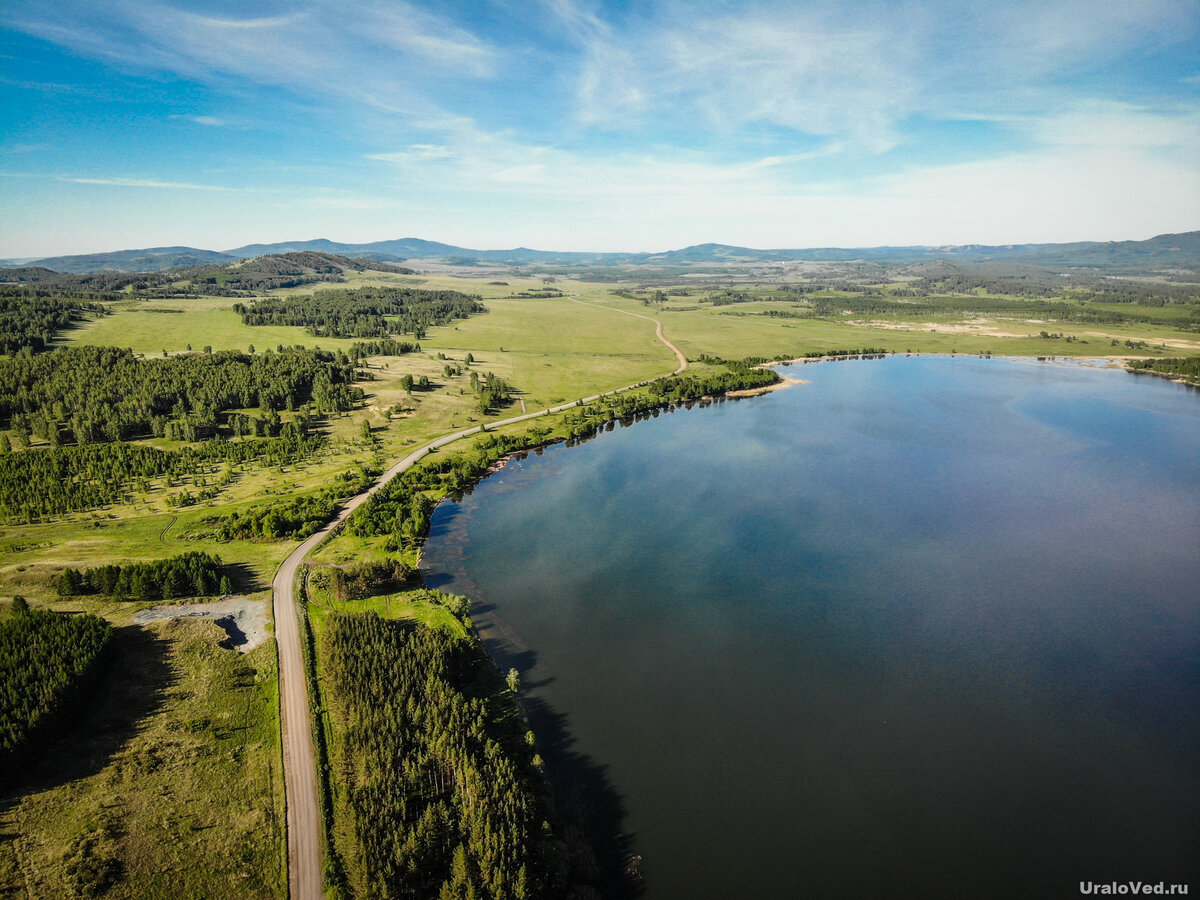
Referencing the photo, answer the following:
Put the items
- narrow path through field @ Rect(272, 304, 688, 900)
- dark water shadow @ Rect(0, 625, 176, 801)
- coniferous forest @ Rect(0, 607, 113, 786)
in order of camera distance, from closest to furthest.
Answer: narrow path through field @ Rect(272, 304, 688, 900), dark water shadow @ Rect(0, 625, 176, 801), coniferous forest @ Rect(0, 607, 113, 786)

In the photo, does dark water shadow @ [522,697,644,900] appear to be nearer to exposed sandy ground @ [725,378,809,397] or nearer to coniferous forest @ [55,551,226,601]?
coniferous forest @ [55,551,226,601]

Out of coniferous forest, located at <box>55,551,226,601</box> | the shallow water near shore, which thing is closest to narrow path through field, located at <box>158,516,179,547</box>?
coniferous forest, located at <box>55,551,226,601</box>

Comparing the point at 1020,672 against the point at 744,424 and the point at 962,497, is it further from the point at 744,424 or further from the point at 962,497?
the point at 744,424

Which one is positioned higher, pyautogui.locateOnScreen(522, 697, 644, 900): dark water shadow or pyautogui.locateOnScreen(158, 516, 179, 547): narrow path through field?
pyautogui.locateOnScreen(158, 516, 179, 547): narrow path through field

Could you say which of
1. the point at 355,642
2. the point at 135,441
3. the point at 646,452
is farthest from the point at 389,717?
the point at 135,441

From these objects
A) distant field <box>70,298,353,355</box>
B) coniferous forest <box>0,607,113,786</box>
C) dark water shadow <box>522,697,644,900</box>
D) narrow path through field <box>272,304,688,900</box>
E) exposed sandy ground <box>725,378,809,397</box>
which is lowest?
dark water shadow <box>522,697,644,900</box>

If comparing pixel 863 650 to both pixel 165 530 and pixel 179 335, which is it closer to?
pixel 165 530

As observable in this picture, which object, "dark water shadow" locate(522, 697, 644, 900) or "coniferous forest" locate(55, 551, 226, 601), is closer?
"dark water shadow" locate(522, 697, 644, 900)

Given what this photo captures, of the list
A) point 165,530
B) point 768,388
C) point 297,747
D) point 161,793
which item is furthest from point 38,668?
point 768,388
